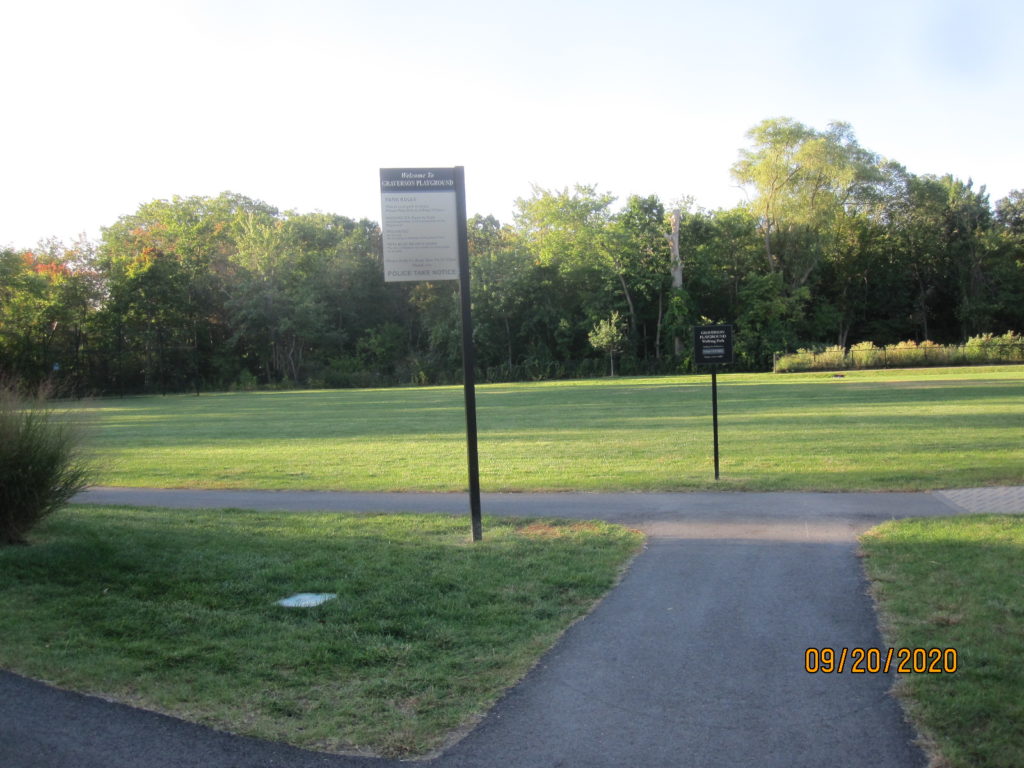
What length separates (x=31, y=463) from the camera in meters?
7.41

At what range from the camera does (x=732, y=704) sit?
414cm

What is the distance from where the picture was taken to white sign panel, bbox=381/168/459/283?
26.1 feet

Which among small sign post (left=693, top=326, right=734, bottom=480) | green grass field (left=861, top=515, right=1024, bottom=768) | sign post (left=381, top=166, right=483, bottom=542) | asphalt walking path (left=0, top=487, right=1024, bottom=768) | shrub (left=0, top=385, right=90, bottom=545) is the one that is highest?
sign post (left=381, top=166, right=483, bottom=542)

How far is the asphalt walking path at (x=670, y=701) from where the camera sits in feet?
12.0

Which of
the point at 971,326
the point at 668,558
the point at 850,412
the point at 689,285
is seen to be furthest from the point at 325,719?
the point at 971,326

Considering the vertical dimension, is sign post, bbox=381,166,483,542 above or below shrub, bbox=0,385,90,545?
above

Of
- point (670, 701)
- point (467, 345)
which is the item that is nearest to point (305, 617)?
point (670, 701)

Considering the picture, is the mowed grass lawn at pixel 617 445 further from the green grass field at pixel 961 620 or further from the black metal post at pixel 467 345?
the black metal post at pixel 467 345

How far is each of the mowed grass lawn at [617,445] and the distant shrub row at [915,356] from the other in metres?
18.0

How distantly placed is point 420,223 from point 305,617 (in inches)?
161

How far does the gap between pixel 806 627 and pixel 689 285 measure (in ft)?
197
